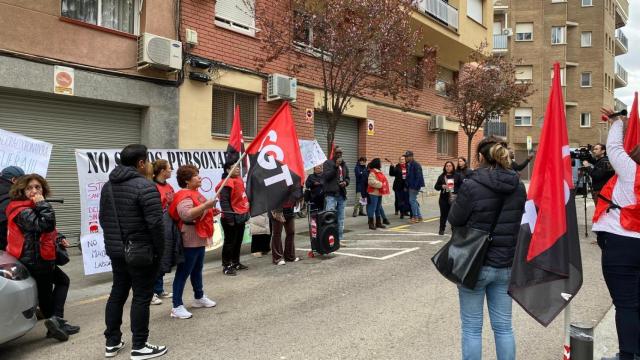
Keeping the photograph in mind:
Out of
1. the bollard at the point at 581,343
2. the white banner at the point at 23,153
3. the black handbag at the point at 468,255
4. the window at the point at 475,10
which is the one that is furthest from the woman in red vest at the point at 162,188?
the window at the point at 475,10

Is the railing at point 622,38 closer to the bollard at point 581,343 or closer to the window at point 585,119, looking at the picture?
the window at point 585,119

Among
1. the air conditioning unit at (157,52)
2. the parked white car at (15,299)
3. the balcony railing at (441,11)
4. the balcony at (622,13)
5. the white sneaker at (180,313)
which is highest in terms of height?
the balcony at (622,13)

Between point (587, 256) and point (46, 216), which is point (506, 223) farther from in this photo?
point (587, 256)

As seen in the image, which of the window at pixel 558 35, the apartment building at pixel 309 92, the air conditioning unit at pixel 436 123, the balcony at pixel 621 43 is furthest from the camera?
the balcony at pixel 621 43

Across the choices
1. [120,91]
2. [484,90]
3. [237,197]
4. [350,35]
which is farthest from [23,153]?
[484,90]

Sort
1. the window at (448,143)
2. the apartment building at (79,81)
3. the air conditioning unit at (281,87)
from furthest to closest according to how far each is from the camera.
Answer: the window at (448,143) → the air conditioning unit at (281,87) → the apartment building at (79,81)

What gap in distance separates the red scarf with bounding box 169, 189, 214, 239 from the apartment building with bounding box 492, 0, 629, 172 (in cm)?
3632

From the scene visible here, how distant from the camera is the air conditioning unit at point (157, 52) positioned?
10.0 metres

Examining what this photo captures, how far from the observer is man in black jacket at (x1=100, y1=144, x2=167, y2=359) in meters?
4.03

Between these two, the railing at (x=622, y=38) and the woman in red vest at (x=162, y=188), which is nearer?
the woman in red vest at (x=162, y=188)

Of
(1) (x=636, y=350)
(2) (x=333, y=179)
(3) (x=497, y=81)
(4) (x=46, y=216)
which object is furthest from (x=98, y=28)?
(3) (x=497, y=81)

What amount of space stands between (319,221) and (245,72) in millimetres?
5765

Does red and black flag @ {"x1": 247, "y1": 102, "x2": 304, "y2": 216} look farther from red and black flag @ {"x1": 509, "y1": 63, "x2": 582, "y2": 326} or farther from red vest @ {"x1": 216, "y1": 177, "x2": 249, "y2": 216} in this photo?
red and black flag @ {"x1": 509, "y1": 63, "x2": 582, "y2": 326}

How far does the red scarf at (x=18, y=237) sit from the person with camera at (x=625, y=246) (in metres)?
4.84
